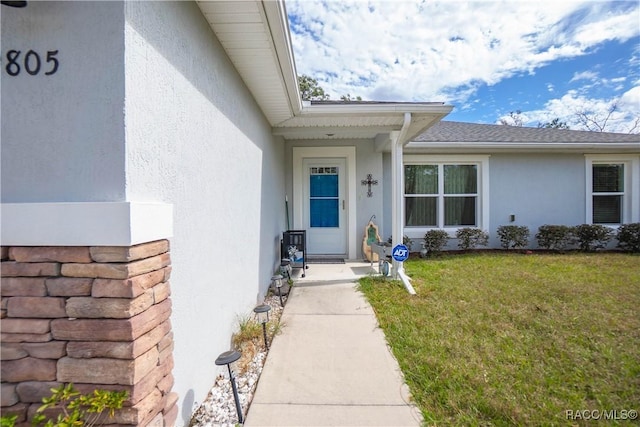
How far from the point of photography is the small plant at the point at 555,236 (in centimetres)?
707

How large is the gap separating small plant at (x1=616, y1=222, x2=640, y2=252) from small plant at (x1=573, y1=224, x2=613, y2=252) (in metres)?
0.24

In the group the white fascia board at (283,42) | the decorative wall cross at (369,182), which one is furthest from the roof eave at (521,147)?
the white fascia board at (283,42)

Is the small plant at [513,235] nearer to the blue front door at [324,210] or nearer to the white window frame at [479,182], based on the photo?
the white window frame at [479,182]

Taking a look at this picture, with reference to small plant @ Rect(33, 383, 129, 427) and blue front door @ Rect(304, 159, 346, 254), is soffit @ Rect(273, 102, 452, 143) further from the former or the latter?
small plant @ Rect(33, 383, 129, 427)

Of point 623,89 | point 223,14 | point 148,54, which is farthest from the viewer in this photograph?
point 623,89

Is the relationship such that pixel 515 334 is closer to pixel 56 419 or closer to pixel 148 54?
pixel 56 419

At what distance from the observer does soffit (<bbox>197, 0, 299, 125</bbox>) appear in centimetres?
205

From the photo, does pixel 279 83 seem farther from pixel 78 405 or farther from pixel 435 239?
pixel 435 239

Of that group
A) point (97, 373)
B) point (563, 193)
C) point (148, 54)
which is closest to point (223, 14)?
point (148, 54)

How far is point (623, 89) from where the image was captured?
17.0 meters

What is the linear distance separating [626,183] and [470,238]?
4875mm

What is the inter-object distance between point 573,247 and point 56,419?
10109 millimetres

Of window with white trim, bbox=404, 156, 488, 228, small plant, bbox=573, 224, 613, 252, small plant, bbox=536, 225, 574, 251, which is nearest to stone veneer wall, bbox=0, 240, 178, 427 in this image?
window with white trim, bbox=404, 156, 488, 228

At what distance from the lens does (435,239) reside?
Answer: 6.90m
